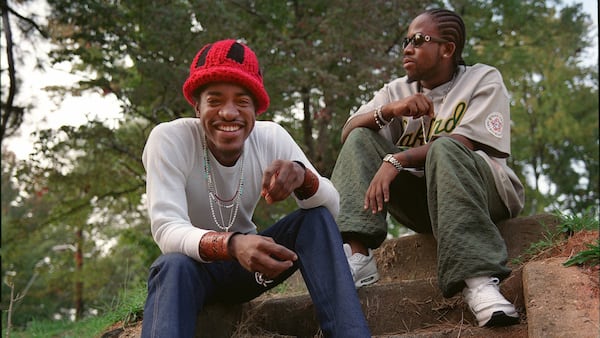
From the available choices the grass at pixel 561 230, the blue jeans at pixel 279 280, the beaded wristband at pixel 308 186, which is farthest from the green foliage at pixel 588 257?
the beaded wristband at pixel 308 186

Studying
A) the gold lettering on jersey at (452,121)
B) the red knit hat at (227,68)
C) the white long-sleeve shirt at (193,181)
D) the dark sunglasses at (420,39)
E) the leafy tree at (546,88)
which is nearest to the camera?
the white long-sleeve shirt at (193,181)

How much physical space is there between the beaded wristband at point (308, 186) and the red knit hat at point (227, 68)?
367 mm

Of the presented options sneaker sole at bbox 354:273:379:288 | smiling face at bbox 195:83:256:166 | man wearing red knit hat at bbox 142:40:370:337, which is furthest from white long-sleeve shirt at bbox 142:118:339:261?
sneaker sole at bbox 354:273:379:288

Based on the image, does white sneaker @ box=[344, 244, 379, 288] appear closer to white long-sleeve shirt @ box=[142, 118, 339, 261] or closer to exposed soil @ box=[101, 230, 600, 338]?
white long-sleeve shirt @ box=[142, 118, 339, 261]

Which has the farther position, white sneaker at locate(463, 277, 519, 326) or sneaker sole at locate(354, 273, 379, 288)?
sneaker sole at locate(354, 273, 379, 288)

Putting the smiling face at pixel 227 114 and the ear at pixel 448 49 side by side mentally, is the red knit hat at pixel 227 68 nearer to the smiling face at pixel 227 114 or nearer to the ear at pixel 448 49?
the smiling face at pixel 227 114

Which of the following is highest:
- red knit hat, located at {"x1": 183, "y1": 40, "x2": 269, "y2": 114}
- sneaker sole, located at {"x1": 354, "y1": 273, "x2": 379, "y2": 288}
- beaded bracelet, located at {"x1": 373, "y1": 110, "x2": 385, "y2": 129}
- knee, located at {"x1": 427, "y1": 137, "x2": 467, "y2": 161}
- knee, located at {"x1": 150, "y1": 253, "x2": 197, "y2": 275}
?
red knit hat, located at {"x1": 183, "y1": 40, "x2": 269, "y2": 114}

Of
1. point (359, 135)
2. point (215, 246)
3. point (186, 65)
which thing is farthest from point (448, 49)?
point (186, 65)

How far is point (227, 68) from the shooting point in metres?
2.32

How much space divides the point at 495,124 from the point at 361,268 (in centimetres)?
97

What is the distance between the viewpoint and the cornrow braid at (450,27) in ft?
10.6

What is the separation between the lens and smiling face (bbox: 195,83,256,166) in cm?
236

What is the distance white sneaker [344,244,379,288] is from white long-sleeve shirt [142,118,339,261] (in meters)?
0.53

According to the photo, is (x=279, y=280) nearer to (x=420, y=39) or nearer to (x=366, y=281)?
(x=366, y=281)
